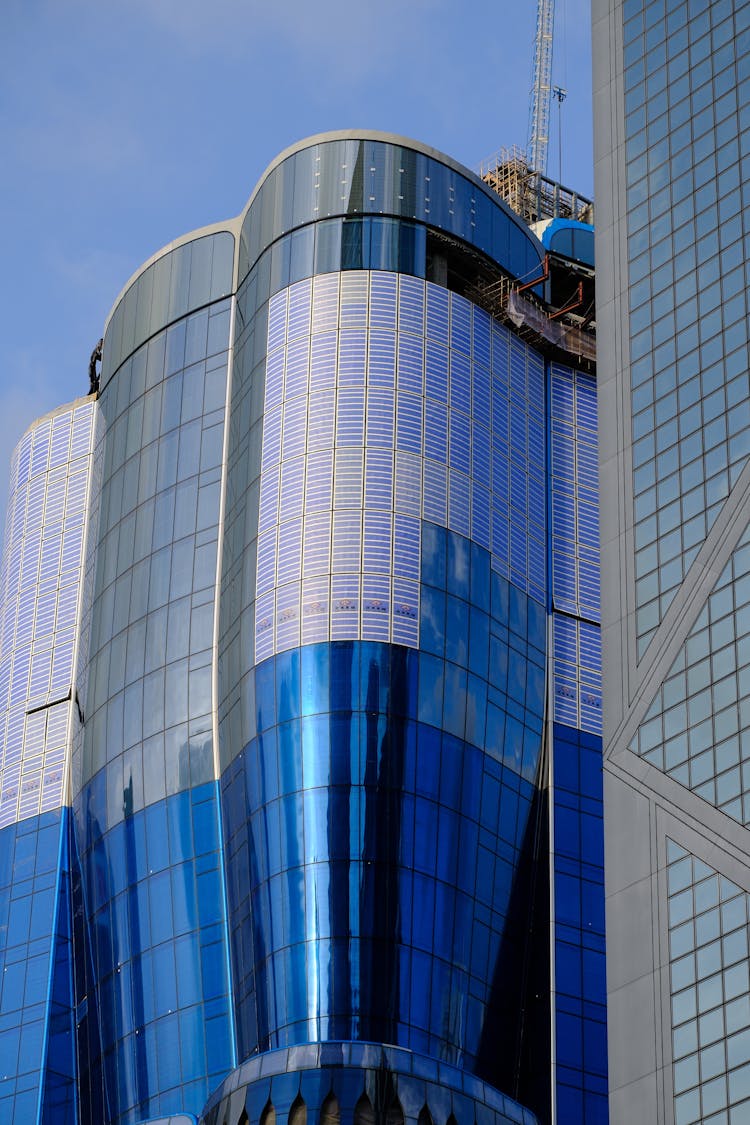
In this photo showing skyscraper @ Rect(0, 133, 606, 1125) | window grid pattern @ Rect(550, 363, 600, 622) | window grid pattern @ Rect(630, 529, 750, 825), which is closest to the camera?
window grid pattern @ Rect(630, 529, 750, 825)

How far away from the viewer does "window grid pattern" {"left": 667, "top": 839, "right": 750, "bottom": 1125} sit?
68562 millimetres

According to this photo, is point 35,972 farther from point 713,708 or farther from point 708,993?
point 708,993

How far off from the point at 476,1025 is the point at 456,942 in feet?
12.5

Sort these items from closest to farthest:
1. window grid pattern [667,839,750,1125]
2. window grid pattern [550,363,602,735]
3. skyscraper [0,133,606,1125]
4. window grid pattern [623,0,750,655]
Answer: window grid pattern [667,839,750,1125] → window grid pattern [623,0,750,655] → skyscraper [0,133,606,1125] → window grid pattern [550,363,602,735]

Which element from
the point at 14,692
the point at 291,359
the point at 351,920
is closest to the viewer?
the point at 351,920

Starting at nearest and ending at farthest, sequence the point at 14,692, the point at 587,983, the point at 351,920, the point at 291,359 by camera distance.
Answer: the point at 351,920 → the point at 587,983 → the point at 291,359 → the point at 14,692

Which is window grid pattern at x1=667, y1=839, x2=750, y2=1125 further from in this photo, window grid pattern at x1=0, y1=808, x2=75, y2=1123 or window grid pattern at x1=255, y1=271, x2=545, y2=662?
window grid pattern at x1=0, y1=808, x2=75, y2=1123

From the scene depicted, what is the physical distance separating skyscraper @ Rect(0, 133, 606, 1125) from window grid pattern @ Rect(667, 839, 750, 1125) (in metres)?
25.1

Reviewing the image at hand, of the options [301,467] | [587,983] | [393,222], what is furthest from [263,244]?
[587,983]

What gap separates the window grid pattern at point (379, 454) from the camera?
4336 inches

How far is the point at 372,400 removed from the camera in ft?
378

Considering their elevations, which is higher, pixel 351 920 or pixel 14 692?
pixel 14 692

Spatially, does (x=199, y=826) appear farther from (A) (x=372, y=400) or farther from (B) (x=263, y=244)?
(B) (x=263, y=244)

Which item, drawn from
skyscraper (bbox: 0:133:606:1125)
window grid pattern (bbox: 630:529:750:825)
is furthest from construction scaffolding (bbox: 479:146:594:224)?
window grid pattern (bbox: 630:529:750:825)
